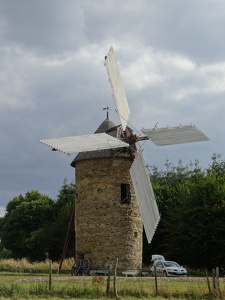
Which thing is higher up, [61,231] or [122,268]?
[61,231]

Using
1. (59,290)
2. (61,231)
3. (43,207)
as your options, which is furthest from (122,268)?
(43,207)

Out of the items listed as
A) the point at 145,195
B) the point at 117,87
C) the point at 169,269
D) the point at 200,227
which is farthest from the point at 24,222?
the point at 145,195

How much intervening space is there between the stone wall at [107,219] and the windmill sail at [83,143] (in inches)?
82.5

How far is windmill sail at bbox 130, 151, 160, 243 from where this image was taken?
25609mm

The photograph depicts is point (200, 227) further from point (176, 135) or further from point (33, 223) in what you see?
point (33, 223)

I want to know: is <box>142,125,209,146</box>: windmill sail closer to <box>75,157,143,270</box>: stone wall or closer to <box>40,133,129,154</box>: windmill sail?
<box>40,133,129,154</box>: windmill sail

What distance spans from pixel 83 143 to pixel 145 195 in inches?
155

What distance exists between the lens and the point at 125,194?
95.6 ft

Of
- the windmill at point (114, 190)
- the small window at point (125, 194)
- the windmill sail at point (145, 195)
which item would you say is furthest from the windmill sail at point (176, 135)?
the small window at point (125, 194)

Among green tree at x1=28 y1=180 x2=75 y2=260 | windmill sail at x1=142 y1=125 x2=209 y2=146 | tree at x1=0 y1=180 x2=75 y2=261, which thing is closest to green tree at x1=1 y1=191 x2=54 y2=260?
tree at x1=0 y1=180 x2=75 y2=261

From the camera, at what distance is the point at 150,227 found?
83.9ft

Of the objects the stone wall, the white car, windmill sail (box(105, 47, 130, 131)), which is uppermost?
windmill sail (box(105, 47, 130, 131))

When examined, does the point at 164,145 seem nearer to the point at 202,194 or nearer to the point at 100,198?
the point at 100,198

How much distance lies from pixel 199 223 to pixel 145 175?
8583 millimetres
